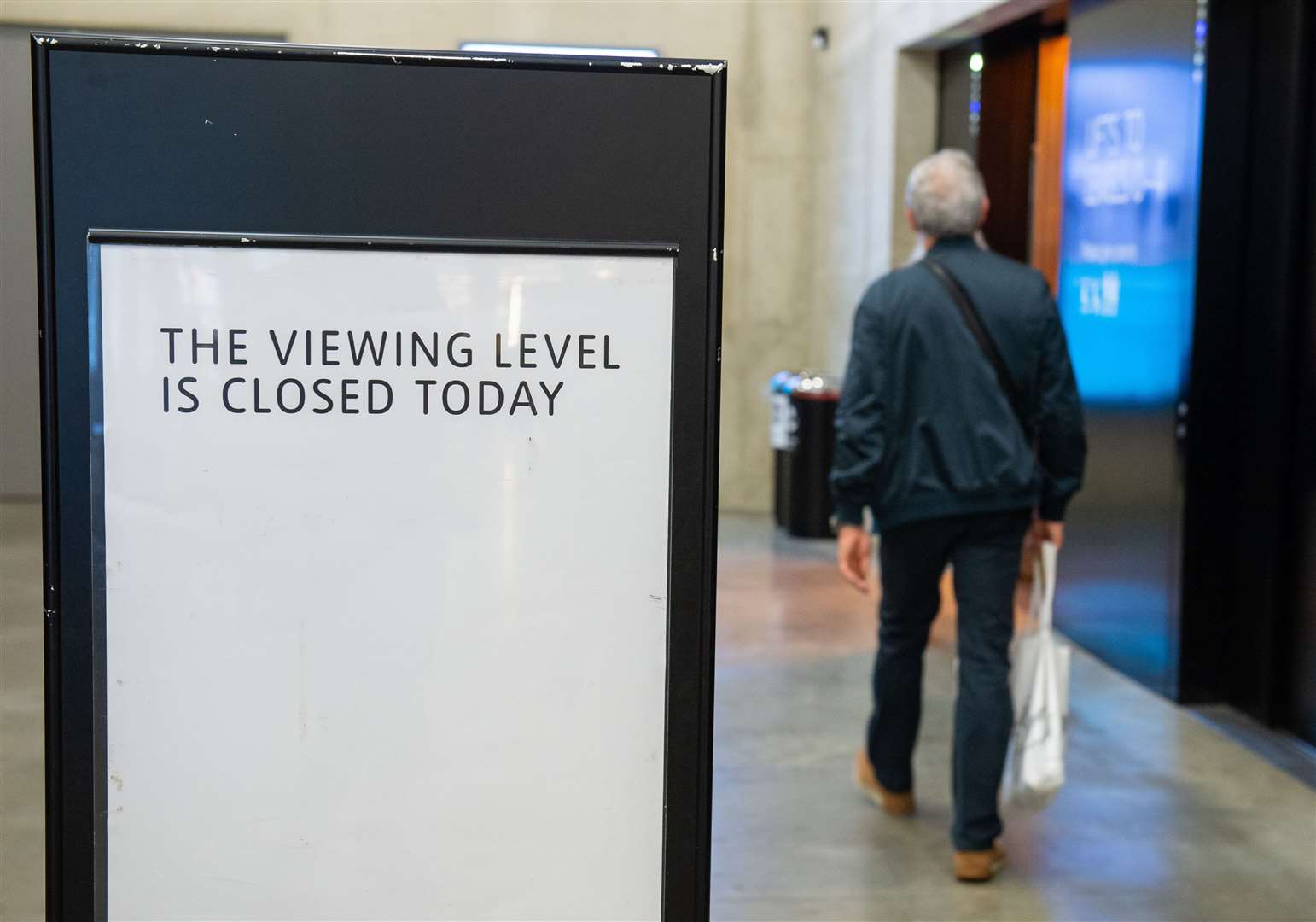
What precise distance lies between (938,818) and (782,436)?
557 cm

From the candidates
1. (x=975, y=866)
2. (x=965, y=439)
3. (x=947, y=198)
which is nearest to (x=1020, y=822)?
(x=975, y=866)

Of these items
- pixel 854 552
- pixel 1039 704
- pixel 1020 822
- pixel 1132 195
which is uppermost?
pixel 1132 195

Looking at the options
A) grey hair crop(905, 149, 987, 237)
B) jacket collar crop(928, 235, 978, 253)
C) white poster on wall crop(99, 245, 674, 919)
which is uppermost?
grey hair crop(905, 149, 987, 237)

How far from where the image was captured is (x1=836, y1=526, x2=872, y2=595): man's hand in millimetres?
4059

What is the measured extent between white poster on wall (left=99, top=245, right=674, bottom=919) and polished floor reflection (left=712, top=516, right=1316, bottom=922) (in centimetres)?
233

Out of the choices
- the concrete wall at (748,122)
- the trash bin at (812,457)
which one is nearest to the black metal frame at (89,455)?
the trash bin at (812,457)

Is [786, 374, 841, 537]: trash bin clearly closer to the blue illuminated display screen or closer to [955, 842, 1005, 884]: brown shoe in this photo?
the blue illuminated display screen

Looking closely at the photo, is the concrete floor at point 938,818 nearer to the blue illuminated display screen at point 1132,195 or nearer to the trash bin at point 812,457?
the blue illuminated display screen at point 1132,195

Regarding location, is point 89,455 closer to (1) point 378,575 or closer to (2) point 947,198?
(1) point 378,575

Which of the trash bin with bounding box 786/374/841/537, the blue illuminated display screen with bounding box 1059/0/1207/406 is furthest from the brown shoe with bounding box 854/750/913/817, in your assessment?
the trash bin with bounding box 786/374/841/537

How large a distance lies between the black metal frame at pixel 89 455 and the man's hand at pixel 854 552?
2508mm

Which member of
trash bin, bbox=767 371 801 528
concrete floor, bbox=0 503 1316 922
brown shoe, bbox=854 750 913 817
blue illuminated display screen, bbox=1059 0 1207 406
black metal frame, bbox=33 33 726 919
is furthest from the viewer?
trash bin, bbox=767 371 801 528

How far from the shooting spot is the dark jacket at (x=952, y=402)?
3.88 m

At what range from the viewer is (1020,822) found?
4.51 m
